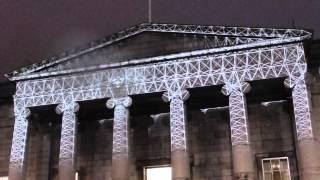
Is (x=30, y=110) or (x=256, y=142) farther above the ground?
(x=30, y=110)

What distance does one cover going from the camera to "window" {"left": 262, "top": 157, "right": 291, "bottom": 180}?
2784 centimetres

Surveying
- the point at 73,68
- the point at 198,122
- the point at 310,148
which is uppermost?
the point at 73,68

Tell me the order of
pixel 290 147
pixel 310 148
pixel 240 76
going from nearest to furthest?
Answer: pixel 310 148 < pixel 240 76 < pixel 290 147

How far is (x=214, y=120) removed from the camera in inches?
1189

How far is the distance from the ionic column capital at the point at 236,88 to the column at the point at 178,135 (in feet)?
6.78

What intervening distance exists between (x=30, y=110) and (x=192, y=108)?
9.62 meters

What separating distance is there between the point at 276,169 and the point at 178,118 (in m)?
6.41

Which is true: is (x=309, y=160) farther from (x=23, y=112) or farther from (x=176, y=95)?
(x=23, y=112)

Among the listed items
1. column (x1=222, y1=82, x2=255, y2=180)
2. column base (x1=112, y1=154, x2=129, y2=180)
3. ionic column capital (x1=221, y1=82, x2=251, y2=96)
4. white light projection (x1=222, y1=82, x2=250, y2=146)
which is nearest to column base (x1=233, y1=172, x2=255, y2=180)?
column (x1=222, y1=82, x2=255, y2=180)

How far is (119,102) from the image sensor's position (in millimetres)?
27984

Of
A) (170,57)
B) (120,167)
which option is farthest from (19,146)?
(170,57)

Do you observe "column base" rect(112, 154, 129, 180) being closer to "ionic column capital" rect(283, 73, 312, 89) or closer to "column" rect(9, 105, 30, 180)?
"column" rect(9, 105, 30, 180)

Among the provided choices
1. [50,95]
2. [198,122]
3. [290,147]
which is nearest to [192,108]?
[198,122]

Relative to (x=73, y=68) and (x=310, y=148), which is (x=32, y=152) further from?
(x=310, y=148)
